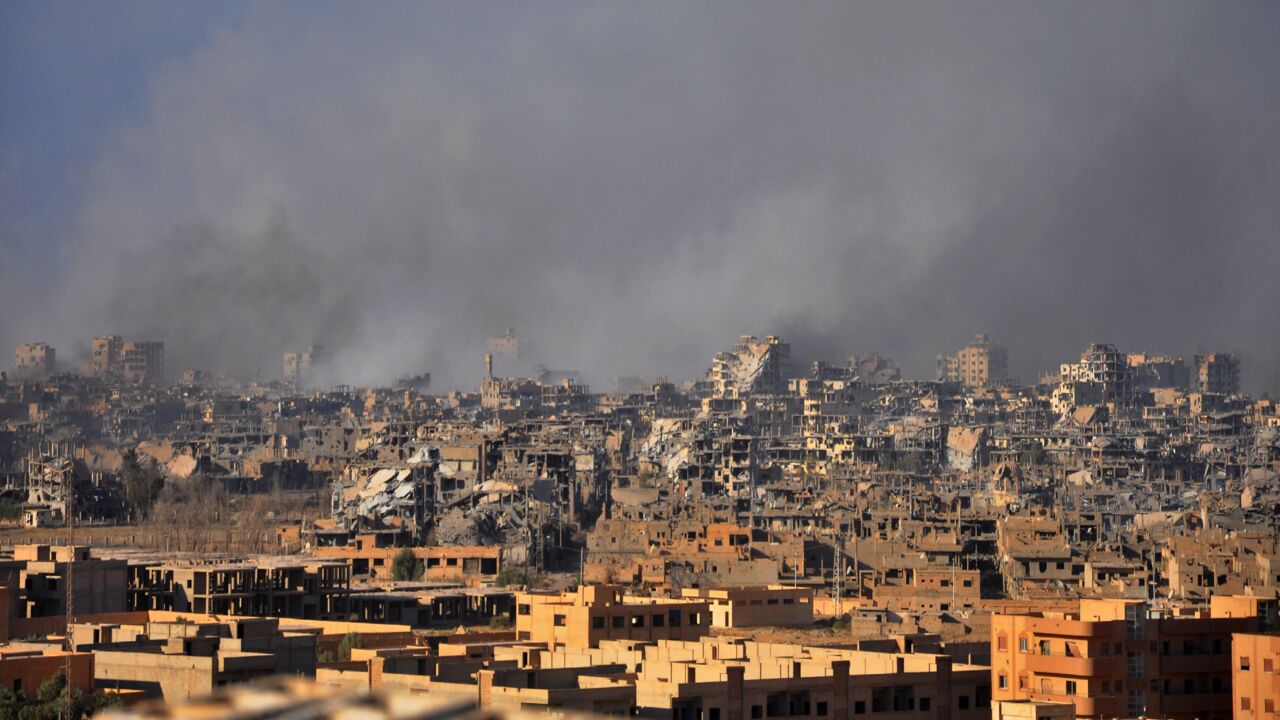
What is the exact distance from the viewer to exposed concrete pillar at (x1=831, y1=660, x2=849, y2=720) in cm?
2794

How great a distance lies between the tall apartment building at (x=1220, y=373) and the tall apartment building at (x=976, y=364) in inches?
594

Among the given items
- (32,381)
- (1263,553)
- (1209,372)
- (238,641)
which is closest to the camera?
(238,641)

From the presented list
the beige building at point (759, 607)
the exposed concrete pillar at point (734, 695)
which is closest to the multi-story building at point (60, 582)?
the beige building at point (759, 607)

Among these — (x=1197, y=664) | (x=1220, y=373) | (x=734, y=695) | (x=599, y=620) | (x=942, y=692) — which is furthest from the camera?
(x=1220, y=373)

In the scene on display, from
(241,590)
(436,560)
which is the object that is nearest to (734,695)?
(241,590)

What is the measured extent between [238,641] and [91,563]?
503 inches

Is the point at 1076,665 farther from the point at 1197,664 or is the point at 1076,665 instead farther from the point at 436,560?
the point at 436,560

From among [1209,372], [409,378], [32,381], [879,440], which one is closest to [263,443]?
[32,381]

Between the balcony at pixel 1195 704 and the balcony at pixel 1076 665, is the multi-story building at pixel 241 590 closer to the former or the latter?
the balcony at pixel 1076 665

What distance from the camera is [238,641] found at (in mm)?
29312

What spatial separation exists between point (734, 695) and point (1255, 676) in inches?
272

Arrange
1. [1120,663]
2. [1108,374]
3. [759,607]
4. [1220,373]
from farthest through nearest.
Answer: [1220,373] → [1108,374] → [759,607] → [1120,663]

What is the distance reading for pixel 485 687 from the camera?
2602cm

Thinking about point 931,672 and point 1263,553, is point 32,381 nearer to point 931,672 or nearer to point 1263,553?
point 1263,553
